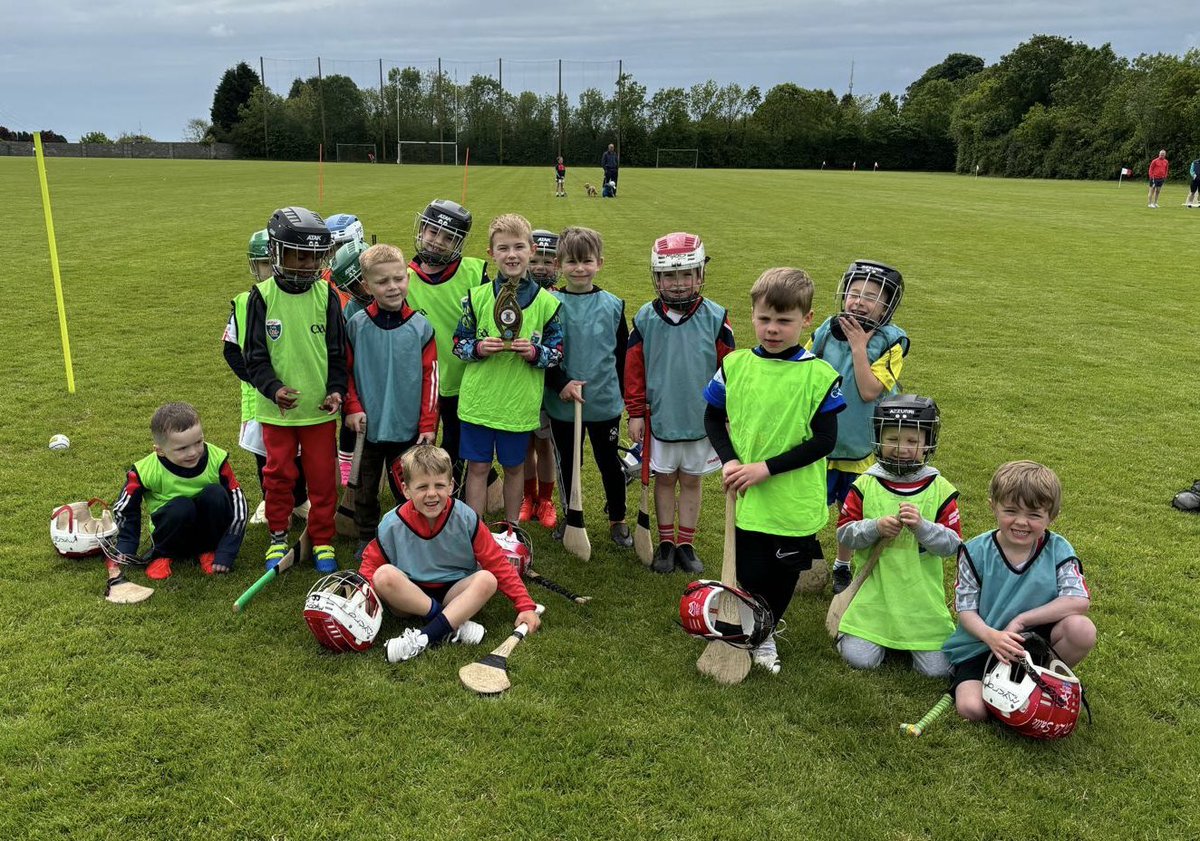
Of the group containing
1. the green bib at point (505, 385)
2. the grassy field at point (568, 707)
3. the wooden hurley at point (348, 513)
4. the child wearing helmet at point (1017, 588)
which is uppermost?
the green bib at point (505, 385)

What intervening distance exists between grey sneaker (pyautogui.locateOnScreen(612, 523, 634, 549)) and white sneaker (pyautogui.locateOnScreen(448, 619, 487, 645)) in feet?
5.15

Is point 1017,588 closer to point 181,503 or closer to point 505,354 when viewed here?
point 505,354

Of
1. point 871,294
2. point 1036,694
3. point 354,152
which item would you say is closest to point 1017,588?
point 1036,694

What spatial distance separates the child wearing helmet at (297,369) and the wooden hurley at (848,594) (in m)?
2.98

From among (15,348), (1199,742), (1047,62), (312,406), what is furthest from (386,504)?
(1047,62)

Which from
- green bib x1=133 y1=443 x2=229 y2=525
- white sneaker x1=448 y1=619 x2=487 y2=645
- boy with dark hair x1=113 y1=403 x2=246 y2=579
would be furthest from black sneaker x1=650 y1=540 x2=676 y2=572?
green bib x1=133 y1=443 x2=229 y2=525

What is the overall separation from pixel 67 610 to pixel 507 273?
307cm

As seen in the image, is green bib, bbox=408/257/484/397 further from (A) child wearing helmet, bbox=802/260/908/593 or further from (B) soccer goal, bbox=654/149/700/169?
(B) soccer goal, bbox=654/149/700/169

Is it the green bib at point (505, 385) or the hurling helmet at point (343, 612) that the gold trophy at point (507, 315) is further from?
the hurling helmet at point (343, 612)

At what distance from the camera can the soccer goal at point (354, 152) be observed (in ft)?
243

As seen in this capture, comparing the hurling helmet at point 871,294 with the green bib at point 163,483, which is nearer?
the hurling helmet at point 871,294

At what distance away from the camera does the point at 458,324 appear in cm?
536

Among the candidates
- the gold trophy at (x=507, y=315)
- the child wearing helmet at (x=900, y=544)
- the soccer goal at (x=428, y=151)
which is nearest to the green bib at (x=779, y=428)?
the child wearing helmet at (x=900, y=544)

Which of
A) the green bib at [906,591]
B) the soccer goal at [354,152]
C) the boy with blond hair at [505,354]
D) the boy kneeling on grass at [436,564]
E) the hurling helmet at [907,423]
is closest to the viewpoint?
the hurling helmet at [907,423]
